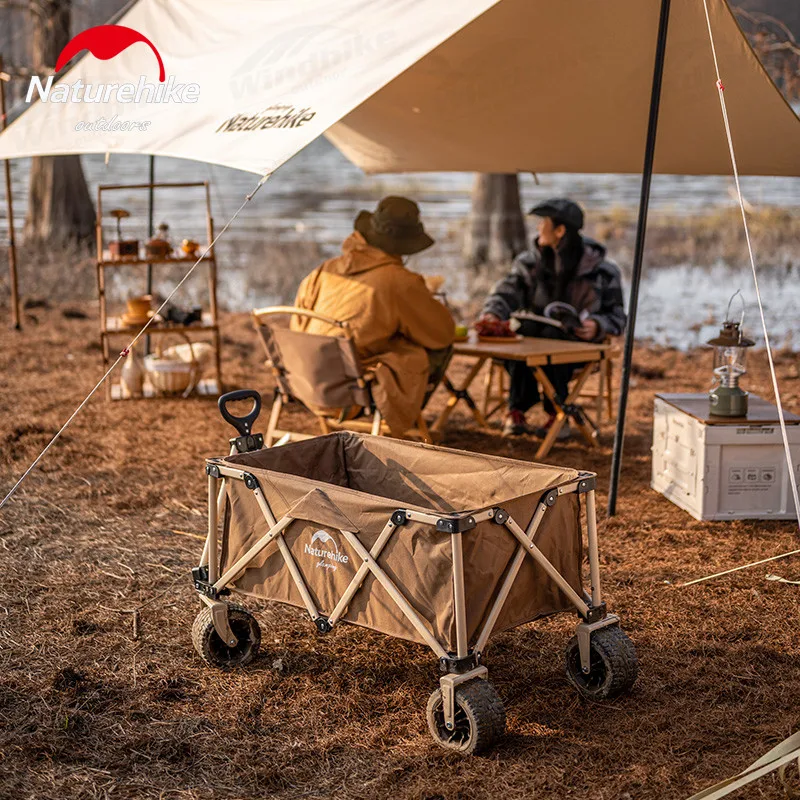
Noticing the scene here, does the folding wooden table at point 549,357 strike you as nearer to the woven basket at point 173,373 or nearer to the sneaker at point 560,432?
the sneaker at point 560,432

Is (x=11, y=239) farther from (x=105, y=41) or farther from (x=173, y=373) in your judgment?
(x=105, y=41)

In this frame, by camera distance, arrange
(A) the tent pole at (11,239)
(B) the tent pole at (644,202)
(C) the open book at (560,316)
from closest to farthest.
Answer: (B) the tent pole at (644,202)
(C) the open book at (560,316)
(A) the tent pole at (11,239)

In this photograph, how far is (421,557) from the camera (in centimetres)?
262

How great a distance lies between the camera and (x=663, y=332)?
9.59m

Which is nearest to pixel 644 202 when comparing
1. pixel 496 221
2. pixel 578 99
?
pixel 578 99

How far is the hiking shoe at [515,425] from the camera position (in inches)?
224

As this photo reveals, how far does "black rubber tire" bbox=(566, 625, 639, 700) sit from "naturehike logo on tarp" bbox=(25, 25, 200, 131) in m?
2.56

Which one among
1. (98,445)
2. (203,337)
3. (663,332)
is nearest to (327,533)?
(98,445)

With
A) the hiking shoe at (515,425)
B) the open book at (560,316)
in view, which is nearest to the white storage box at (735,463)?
the open book at (560,316)

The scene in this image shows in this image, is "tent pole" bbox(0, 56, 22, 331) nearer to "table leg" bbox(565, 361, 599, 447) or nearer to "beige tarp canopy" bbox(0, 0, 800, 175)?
"beige tarp canopy" bbox(0, 0, 800, 175)

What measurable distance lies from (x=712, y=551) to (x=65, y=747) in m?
2.40

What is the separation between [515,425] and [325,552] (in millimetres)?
2997

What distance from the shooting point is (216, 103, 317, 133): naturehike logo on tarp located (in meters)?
3.57

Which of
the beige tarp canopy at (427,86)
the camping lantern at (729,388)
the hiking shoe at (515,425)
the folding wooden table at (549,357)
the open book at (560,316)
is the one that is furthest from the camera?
the hiking shoe at (515,425)
